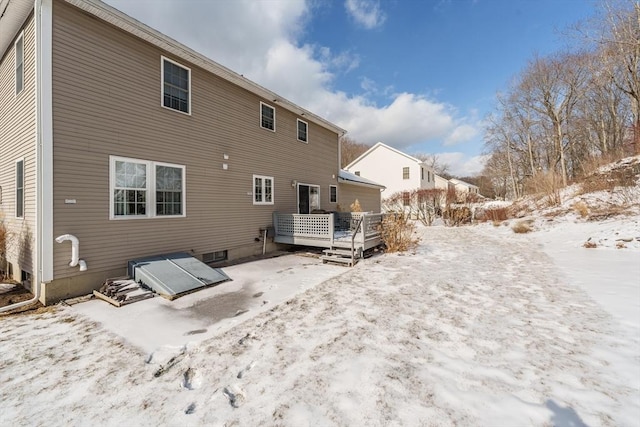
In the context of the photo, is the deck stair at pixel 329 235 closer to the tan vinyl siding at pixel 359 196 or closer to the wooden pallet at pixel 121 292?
the wooden pallet at pixel 121 292

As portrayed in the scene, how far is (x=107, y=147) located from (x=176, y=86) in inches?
98.6

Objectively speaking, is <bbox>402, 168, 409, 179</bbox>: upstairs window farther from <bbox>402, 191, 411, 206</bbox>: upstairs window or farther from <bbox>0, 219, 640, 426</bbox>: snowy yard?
<bbox>0, 219, 640, 426</bbox>: snowy yard

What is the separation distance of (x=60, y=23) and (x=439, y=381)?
8.39 m

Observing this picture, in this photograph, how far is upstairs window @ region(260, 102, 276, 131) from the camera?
940 cm

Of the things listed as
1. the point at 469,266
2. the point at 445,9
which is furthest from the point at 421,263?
the point at 445,9

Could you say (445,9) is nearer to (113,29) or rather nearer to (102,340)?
(113,29)

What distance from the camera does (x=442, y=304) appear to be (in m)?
4.48

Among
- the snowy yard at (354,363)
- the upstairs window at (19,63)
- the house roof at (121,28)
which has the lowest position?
the snowy yard at (354,363)

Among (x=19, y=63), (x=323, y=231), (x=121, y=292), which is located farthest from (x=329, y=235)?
(x=19, y=63)

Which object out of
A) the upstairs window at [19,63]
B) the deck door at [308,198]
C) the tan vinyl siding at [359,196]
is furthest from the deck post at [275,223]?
the upstairs window at [19,63]

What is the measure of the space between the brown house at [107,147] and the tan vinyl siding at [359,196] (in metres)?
6.90

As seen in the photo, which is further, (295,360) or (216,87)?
(216,87)

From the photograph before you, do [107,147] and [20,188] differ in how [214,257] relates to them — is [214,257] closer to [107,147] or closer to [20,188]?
[107,147]

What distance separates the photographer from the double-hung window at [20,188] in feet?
18.4
